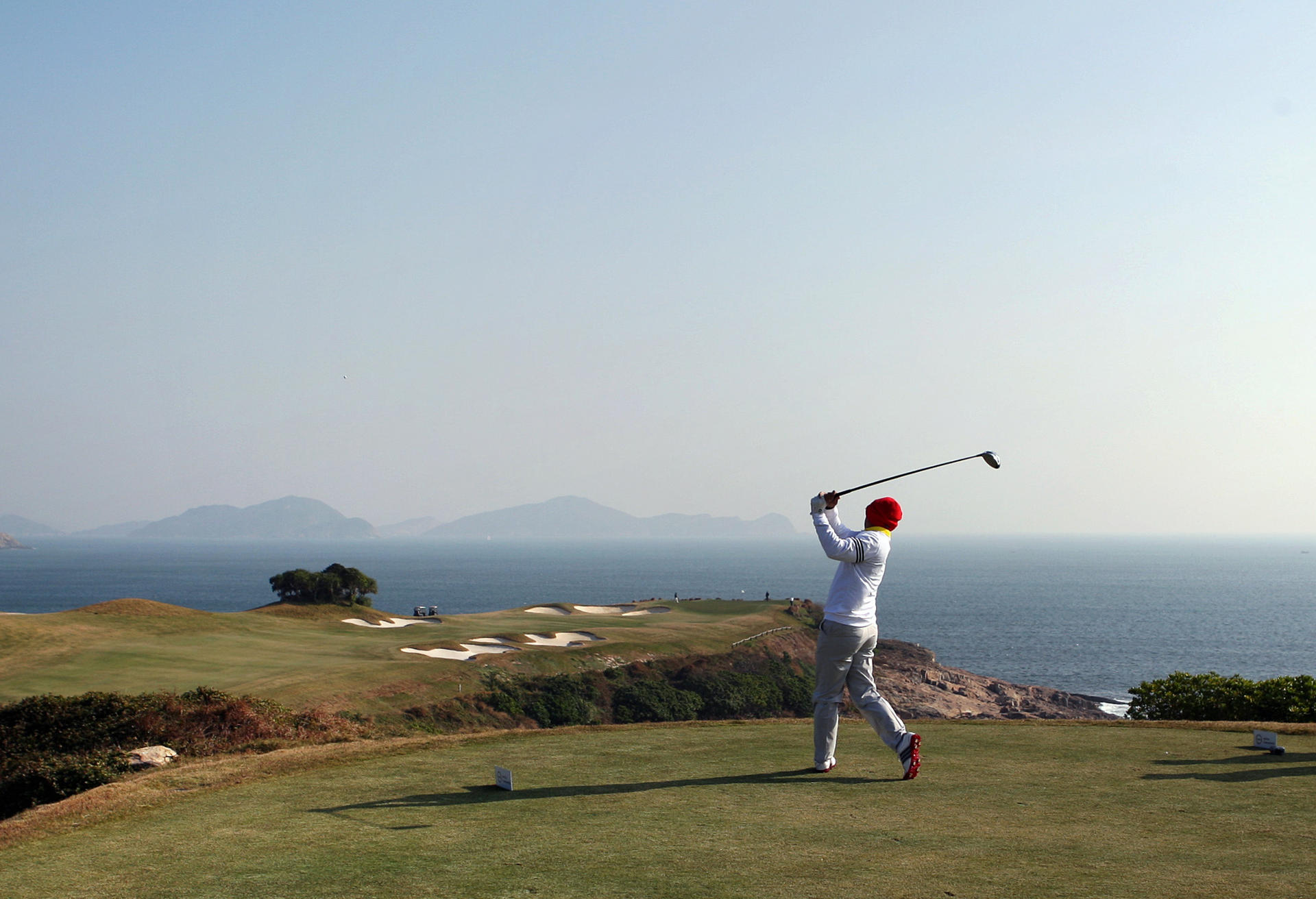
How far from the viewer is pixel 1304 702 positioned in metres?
16.5

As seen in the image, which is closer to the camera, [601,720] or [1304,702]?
[1304,702]

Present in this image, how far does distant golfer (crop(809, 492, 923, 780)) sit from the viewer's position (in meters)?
A: 9.43

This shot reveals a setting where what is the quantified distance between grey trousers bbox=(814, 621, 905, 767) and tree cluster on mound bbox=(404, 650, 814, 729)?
19.4 metres

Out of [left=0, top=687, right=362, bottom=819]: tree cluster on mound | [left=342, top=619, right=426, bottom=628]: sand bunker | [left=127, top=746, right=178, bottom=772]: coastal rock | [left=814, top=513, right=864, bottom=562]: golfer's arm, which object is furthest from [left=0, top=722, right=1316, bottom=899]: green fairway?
[left=342, top=619, right=426, bottom=628]: sand bunker

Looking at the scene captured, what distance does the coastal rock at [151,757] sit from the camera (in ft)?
38.4

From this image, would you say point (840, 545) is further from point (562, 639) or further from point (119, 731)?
point (562, 639)

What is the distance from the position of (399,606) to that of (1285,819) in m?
134

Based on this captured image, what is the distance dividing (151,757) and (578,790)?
20.9 feet

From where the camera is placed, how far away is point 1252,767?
31.0 feet

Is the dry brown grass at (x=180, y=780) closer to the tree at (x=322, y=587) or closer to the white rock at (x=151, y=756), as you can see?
the white rock at (x=151, y=756)

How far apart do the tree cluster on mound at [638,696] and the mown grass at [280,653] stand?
0.96 m

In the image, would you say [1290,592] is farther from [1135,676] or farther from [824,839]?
[824,839]

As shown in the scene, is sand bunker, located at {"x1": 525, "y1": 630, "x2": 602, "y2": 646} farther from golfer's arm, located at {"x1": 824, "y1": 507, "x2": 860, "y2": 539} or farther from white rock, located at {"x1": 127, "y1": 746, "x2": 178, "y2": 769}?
golfer's arm, located at {"x1": 824, "y1": 507, "x2": 860, "y2": 539}

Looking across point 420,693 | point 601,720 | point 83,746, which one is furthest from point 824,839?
point 601,720
